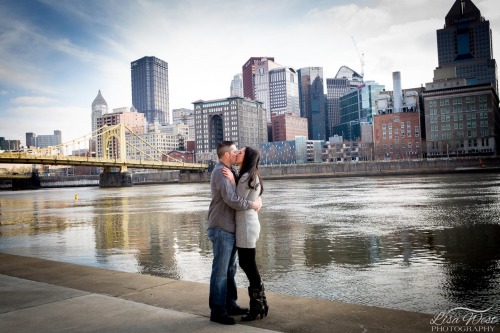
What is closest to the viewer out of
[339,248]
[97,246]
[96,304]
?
[96,304]

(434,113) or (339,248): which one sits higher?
(434,113)

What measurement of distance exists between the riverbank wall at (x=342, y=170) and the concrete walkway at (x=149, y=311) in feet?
320

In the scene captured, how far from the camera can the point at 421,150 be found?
13625cm

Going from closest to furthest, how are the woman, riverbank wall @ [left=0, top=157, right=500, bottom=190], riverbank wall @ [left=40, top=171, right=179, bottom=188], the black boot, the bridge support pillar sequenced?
1. the black boot
2. the woman
3. riverbank wall @ [left=0, top=157, right=500, bottom=190]
4. the bridge support pillar
5. riverbank wall @ [left=40, top=171, right=179, bottom=188]

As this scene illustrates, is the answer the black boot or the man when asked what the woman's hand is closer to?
the man

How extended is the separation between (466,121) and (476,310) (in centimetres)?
14214

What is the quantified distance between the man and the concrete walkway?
1.12 ft

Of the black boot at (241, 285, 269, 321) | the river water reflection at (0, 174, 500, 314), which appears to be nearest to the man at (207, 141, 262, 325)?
the black boot at (241, 285, 269, 321)

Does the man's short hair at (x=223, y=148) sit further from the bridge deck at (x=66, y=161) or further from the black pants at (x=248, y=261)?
the bridge deck at (x=66, y=161)

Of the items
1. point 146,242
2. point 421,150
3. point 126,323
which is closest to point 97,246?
point 146,242

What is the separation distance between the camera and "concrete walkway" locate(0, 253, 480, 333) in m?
4.82

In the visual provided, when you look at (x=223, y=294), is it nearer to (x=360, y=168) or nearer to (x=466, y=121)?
(x=360, y=168)

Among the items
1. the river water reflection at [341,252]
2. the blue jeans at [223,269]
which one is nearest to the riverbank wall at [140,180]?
the river water reflection at [341,252]

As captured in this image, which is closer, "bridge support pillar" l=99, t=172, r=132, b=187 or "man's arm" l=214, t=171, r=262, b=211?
"man's arm" l=214, t=171, r=262, b=211
